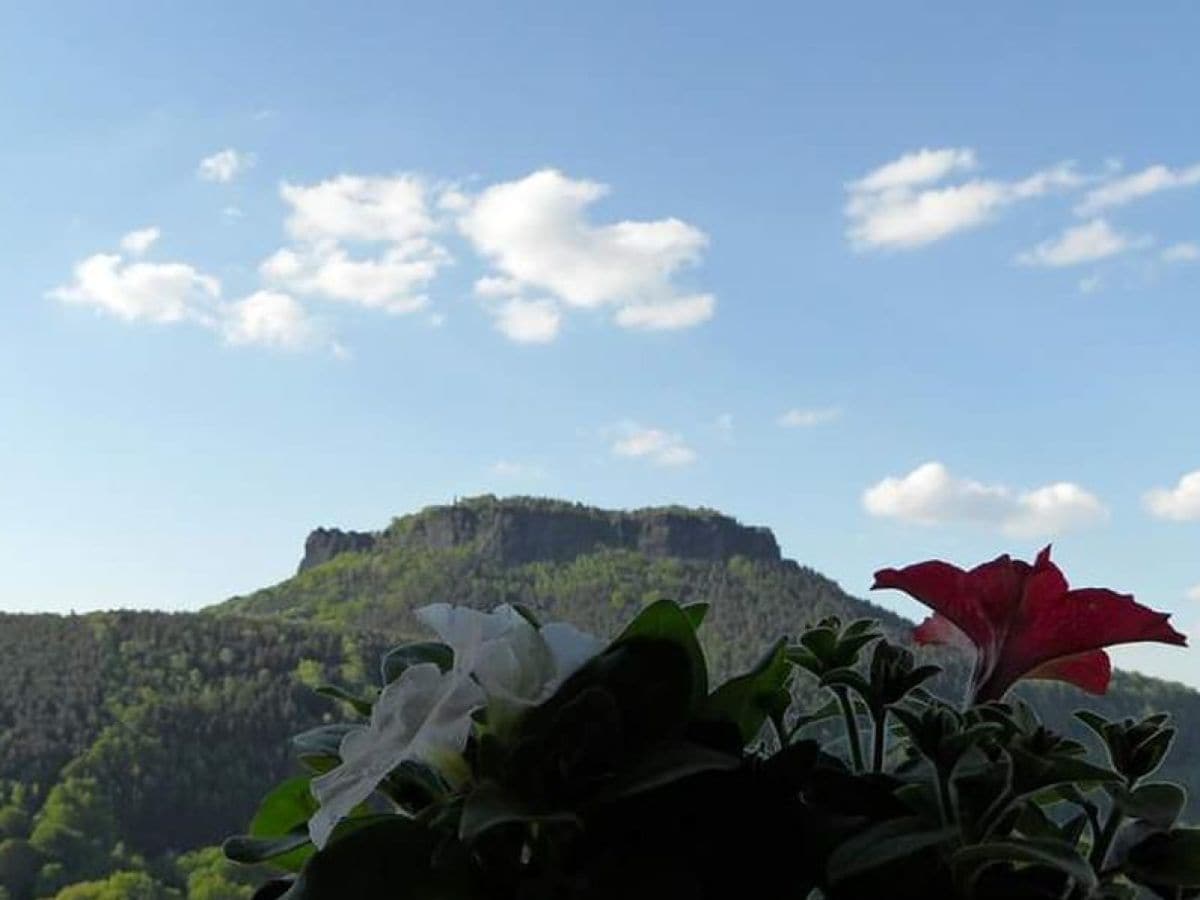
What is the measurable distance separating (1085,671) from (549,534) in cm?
2566

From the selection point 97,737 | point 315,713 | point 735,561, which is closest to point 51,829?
point 97,737

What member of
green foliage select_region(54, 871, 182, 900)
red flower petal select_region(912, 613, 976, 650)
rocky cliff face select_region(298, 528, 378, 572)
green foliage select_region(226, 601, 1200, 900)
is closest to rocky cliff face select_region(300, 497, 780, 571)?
rocky cliff face select_region(298, 528, 378, 572)

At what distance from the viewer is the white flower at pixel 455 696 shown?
31cm

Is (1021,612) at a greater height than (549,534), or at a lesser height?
lesser

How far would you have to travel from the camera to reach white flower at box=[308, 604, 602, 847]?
1.03 ft

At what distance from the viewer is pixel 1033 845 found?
29cm

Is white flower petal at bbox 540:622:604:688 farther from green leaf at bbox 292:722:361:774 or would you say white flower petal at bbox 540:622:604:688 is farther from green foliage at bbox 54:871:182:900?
green foliage at bbox 54:871:182:900

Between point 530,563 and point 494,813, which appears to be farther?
point 530,563

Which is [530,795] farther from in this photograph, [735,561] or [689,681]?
[735,561]

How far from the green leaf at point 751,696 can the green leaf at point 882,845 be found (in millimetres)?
44

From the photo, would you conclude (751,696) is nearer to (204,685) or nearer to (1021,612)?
(1021,612)

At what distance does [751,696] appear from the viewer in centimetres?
36

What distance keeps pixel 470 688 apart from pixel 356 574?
85.4 feet

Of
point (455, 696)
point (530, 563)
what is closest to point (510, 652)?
point (455, 696)
